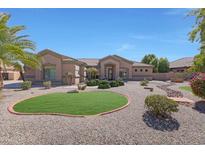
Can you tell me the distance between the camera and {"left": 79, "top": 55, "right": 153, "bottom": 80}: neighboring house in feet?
128

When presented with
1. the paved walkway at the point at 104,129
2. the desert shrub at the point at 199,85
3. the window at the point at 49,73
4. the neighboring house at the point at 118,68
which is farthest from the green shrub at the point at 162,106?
the neighboring house at the point at 118,68

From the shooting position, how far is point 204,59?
15.5 meters

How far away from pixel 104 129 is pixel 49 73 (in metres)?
23.6

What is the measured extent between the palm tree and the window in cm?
741

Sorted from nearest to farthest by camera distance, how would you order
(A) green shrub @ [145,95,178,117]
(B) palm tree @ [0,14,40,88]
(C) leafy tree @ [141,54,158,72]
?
(A) green shrub @ [145,95,178,117]
(B) palm tree @ [0,14,40,88]
(C) leafy tree @ [141,54,158,72]

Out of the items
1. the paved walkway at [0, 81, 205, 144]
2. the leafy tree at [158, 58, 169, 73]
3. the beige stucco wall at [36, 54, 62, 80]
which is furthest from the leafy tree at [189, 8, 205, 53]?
the leafy tree at [158, 58, 169, 73]

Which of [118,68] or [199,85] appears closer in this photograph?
[199,85]

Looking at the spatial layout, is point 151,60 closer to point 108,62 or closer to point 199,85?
point 108,62

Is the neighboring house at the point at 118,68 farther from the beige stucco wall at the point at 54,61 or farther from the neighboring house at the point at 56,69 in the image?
the beige stucco wall at the point at 54,61

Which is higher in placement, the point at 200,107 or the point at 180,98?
the point at 180,98

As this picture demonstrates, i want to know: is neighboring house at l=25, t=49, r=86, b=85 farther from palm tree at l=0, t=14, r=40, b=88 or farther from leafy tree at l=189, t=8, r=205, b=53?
A: leafy tree at l=189, t=8, r=205, b=53

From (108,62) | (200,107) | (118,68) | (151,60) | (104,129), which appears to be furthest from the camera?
(151,60)

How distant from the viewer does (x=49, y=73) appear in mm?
29094

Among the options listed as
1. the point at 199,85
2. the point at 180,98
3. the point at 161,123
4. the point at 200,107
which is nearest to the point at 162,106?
the point at 161,123
